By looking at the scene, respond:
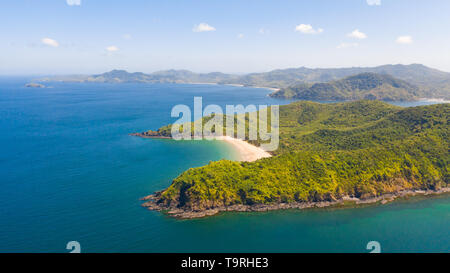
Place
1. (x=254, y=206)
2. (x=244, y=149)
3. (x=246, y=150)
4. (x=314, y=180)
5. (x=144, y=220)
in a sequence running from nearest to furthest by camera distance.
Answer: (x=144, y=220)
(x=254, y=206)
(x=314, y=180)
(x=246, y=150)
(x=244, y=149)

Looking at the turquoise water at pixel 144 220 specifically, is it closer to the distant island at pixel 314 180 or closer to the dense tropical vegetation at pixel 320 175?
the distant island at pixel 314 180

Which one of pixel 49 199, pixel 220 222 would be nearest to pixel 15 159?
pixel 49 199

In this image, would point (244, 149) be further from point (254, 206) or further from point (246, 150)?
point (254, 206)

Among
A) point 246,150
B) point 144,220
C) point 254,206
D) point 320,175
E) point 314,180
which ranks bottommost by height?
point 144,220

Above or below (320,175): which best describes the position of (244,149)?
above

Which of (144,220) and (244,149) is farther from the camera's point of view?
(244,149)

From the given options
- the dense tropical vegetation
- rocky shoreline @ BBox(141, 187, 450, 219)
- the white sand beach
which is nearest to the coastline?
the white sand beach

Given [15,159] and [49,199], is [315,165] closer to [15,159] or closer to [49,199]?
[49,199]

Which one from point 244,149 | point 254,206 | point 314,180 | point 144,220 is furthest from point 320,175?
point 144,220

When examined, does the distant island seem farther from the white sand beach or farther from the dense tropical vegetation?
the white sand beach
